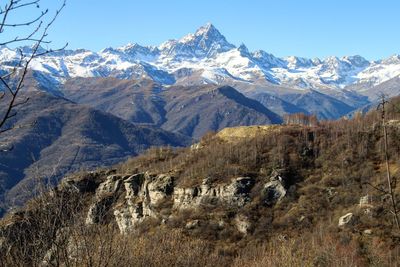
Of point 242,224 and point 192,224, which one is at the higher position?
point 192,224

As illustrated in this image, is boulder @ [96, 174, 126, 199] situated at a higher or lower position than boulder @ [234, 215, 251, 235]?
higher

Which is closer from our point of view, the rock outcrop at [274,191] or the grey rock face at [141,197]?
the rock outcrop at [274,191]

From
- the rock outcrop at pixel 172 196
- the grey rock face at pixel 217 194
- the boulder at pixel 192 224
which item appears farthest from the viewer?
the grey rock face at pixel 217 194

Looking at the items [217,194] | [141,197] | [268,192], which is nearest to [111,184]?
[141,197]

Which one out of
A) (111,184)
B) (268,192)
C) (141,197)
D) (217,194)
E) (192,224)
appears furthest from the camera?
(111,184)

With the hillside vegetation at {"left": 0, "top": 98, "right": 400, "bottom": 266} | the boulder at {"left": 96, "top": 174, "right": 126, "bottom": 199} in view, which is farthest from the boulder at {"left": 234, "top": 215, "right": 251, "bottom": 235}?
the boulder at {"left": 96, "top": 174, "right": 126, "bottom": 199}

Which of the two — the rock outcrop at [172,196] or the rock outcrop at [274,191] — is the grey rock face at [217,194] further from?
the rock outcrop at [274,191]

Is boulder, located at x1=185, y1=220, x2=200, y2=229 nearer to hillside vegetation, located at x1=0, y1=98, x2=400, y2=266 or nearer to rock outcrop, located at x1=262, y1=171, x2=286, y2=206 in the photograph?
hillside vegetation, located at x1=0, y1=98, x2=400, y2=266

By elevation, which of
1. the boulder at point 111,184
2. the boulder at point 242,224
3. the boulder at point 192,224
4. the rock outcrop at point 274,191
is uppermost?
the boulder at point 111,184

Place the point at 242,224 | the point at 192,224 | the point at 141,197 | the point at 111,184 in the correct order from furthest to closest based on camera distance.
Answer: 1. the point at 111,184
2. the point at 141,197
3. the point at 192,224
4. the point at 242,224

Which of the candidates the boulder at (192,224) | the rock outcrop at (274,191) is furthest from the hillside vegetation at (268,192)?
the boulder at (192,224)

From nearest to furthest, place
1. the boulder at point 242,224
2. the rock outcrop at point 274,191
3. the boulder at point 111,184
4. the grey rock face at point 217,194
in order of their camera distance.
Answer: the boulder at point 242,224, the rock outcrop at point 274,191, the grey rock face at point 217,194, the boulder at point 111,184

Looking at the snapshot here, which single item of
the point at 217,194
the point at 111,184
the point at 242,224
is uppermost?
the point at 111,184

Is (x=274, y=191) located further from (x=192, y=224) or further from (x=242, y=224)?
(x=192, y=224)
